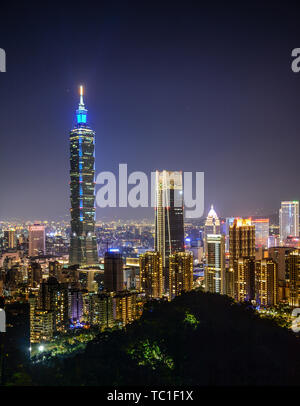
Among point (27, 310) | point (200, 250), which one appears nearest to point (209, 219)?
point (200, 250)

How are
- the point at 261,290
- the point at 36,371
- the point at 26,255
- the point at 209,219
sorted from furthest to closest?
1. the point at 26,255
2. the point at 209,219
3. the point at 261,290
4. the point at 36,371

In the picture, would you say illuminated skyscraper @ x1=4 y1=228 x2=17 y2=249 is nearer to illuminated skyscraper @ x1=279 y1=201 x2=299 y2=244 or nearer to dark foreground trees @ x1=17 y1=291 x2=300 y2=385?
illuminated skyscraper @ x1=279 y1=201 x2=299 y2=244

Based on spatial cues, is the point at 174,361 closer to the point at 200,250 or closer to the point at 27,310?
the point at 27,310

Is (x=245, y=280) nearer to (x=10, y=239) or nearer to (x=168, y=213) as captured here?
(x=168, y=213)

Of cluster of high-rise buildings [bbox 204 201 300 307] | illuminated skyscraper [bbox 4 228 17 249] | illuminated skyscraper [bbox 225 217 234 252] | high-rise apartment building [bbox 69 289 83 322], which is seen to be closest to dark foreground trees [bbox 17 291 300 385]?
high-rise apartment building [bbox 69 289 83 322]

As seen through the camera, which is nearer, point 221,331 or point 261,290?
point 221,331

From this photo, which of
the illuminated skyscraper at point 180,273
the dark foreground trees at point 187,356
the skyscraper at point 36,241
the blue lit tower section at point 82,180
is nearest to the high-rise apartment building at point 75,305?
the illuminated skyscraper at point 180,273

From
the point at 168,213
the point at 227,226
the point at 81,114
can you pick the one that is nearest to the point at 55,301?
the point at 227,226
